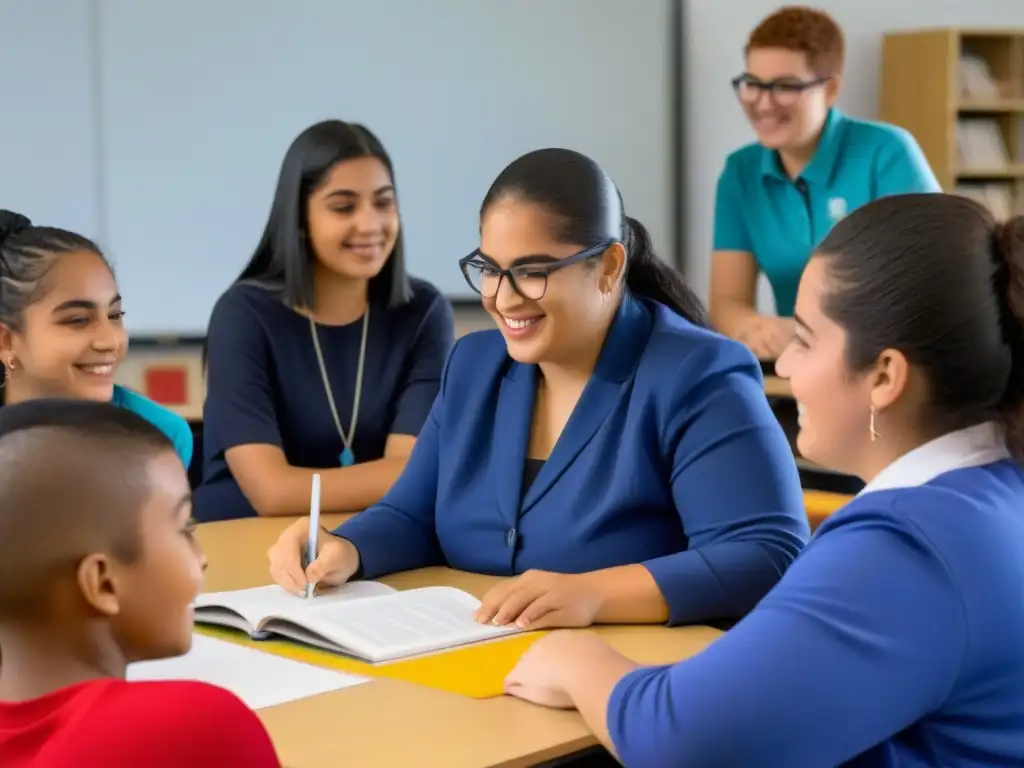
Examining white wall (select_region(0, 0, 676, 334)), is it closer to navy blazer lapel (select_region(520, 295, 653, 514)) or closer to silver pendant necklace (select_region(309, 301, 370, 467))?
silver pendant necklace (select_region(309, 301, 370, 467))

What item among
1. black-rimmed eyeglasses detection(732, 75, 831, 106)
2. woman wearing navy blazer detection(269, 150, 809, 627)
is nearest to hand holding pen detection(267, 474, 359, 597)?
woman wearing navy blazer detection(269, 150, 809, 627)

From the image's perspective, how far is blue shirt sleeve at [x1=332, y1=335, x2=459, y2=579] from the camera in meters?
2.22

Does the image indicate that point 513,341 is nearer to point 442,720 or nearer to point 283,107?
point 442,720

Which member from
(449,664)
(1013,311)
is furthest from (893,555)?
(449,664)

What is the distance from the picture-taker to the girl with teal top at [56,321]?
2.45 m

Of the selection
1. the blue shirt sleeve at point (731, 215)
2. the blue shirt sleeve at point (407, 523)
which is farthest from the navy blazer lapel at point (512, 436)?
the blue shirt sleeve at point (731, 215)

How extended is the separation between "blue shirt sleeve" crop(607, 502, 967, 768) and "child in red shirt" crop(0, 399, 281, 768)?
1.40ft

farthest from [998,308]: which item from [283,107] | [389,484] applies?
[283,107]

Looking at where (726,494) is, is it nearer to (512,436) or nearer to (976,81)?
(512,436)

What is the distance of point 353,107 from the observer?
16.7ft

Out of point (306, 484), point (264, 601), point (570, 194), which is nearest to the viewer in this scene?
point (264, 601)

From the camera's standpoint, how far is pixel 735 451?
2023mm

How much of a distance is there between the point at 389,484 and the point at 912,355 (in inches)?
65.3

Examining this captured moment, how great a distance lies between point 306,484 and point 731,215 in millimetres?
2006
